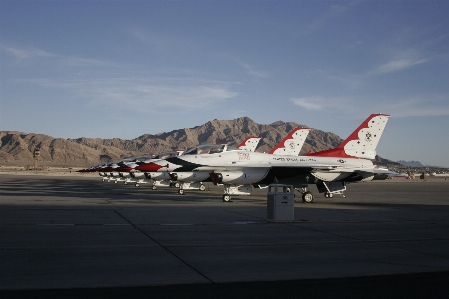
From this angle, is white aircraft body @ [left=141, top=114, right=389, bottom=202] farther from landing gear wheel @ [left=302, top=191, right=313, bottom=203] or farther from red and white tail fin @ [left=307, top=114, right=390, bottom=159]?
red and white tail fin @ [left=307, top=114, right=390, bottom=159]

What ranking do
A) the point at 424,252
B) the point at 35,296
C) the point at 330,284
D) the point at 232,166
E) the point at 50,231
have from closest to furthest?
1. the point at 35,296
2. the point at 330,284
3. the point at 424,252
4. the point at 50,231
5. the point at 232,166

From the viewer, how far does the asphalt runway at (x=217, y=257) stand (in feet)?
20.7

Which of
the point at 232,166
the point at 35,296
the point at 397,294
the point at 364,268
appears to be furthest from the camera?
the point at 232,166

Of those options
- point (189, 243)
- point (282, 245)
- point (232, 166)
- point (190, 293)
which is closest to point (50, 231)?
point (189, 243)

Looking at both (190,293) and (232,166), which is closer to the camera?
(190,293)

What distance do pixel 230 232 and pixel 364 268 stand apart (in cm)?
447

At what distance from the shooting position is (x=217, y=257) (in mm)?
8445

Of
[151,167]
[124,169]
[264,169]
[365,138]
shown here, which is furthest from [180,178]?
[124,169]

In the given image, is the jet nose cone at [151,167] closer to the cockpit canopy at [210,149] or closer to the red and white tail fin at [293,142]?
the cockpit canopy at [210,149]

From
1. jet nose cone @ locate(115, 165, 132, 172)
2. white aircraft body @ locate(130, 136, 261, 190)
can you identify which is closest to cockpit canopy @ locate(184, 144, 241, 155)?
white aircraft body @ locate(130, 136, 261, 190)

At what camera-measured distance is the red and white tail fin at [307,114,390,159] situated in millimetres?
26469

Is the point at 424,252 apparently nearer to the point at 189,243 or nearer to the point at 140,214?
the point at 189,243

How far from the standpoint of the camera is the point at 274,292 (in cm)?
619

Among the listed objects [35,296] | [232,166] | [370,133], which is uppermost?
[370,133]
